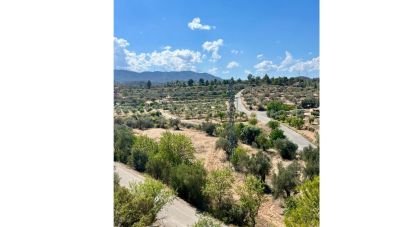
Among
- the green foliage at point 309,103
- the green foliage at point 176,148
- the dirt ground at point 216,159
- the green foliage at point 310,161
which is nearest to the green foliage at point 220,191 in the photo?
the dirt ground at point 216,159

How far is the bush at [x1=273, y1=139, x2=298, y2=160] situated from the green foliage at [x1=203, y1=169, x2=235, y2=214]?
1.01 ft

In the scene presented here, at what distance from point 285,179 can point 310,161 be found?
17 centimetres

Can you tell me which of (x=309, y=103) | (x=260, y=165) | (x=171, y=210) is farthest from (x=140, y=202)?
(x=309, y=103)

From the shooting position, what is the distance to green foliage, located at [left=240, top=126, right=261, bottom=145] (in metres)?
2.32

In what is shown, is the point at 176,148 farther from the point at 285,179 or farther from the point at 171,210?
the point at 285,179

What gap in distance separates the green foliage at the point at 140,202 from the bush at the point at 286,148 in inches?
25.8

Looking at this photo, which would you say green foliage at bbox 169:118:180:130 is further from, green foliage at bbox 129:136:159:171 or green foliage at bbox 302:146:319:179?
green foliage at bbox 302:146:319:179

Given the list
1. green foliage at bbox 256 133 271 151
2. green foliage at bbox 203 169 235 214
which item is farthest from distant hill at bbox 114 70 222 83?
green foliage at bbox 203 169 235 214

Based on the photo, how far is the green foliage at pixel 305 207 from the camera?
2227mm

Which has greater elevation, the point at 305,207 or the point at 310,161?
the point at 310,161

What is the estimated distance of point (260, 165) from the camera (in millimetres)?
2287

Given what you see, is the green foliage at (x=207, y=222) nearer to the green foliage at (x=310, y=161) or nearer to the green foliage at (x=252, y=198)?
the green foliage at (x=252, y=198)
